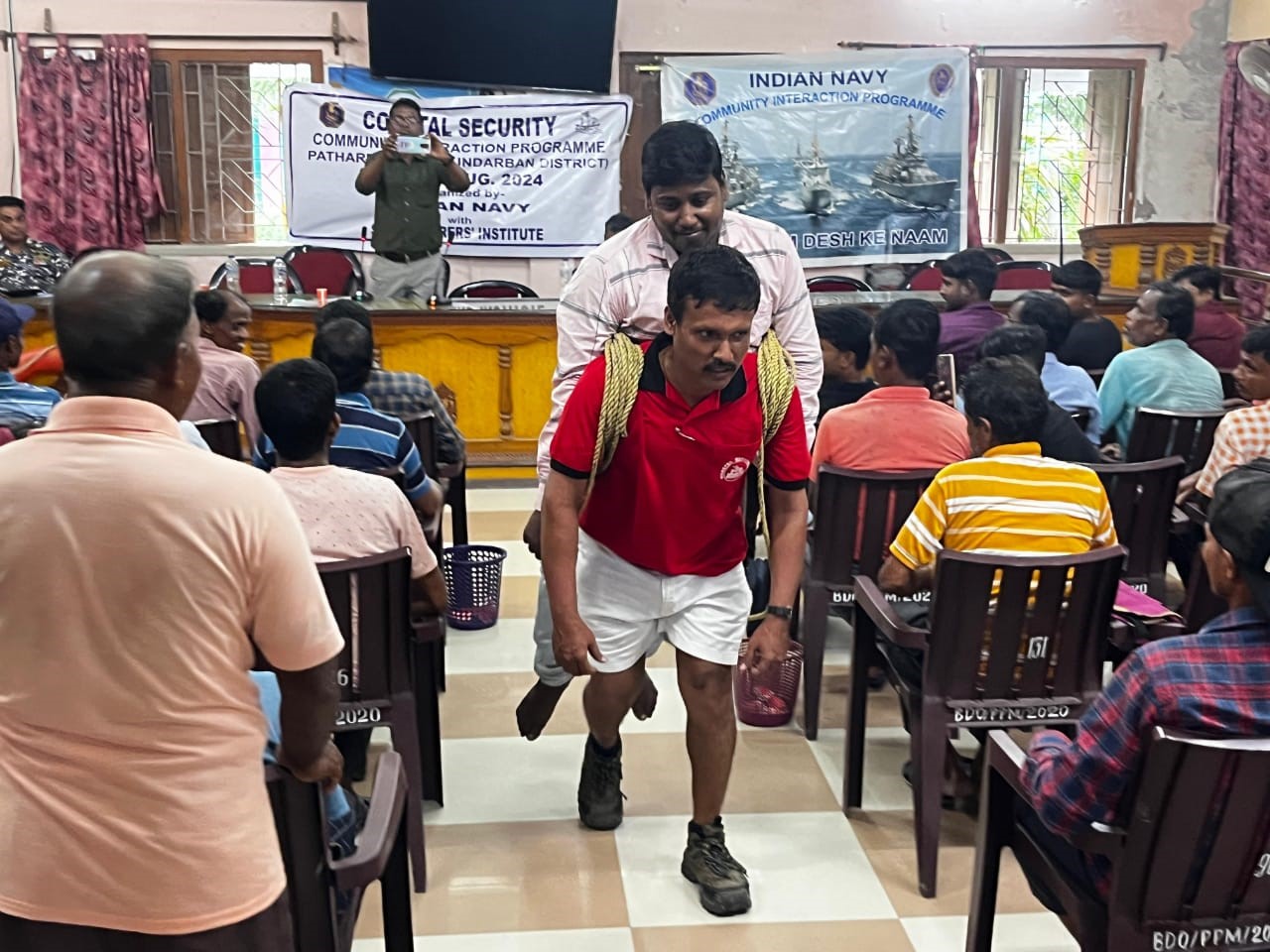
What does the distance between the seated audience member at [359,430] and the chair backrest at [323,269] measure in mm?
4309

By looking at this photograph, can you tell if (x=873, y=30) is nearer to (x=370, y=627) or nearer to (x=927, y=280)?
(x=927, y=280)

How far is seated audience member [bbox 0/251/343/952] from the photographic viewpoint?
1186 mm

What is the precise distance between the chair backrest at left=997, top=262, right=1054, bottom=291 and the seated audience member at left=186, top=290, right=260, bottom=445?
4975 mm

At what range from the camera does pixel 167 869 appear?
126cm

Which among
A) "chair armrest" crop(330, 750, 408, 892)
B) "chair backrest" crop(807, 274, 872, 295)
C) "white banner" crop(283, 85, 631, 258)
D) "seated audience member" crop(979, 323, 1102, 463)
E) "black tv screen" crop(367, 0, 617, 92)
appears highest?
"black tv screen" crop(367, 0, 617, 92)

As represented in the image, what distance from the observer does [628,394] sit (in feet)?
7.22

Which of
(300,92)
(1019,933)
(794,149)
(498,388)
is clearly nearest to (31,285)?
(300,92)

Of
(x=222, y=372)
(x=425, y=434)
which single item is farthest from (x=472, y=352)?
(x=425, y=434)

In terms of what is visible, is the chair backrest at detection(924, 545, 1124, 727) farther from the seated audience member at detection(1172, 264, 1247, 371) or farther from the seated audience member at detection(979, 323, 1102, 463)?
the seated audience member at detection(1172, 264, 1247, 371)

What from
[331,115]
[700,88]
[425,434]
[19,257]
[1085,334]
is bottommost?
[425,434]

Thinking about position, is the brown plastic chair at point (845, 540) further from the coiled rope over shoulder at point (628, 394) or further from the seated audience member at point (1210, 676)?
the seated audience member at point (1210, 676)

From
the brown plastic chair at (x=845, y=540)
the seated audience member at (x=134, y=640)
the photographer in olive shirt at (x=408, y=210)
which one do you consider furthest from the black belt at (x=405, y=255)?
the seated audience member at (x=134, y=640)

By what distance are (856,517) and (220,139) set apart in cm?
618

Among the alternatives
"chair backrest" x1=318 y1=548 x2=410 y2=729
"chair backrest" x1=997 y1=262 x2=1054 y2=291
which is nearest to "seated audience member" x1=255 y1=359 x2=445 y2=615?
"chair backrest" x1=318 y1=548 x2=410 y2=729
